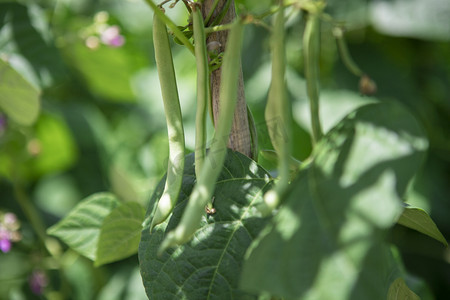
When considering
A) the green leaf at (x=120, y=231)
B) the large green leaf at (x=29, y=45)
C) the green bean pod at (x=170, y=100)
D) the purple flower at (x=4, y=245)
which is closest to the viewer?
the green bean pod at (x=170, y=100)

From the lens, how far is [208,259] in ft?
1.46

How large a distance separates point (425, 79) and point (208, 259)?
51.9 inches

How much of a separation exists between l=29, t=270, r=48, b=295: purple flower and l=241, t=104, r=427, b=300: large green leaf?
819 millimetres

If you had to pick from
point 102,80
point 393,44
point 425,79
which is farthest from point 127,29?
point 425,79

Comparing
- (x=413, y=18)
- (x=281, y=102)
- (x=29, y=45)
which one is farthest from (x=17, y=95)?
(x=413, y=18)

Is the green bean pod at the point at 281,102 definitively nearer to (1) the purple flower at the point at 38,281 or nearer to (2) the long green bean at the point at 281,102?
(2) the long green bean at the point at 281,102

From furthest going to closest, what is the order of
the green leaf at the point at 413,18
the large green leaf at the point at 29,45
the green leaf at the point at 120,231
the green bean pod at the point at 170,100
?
the green leaf at the point at 413,18, the large green leaf at the point at 29,45, the green leaf at the point at 120,231, the green bean pod at the point at 170,100

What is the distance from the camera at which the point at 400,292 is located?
0.52 metres

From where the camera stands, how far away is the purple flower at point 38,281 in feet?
3.40

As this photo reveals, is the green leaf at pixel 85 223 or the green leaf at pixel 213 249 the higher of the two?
the green leaf at pixel 213 249

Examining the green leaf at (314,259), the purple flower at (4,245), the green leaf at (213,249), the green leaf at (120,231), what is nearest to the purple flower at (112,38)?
the purple flower at (4,245)

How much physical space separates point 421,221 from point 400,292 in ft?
0.31

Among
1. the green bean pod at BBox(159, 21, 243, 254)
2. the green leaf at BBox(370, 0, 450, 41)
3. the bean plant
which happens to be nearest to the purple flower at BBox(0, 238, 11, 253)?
the bean plant

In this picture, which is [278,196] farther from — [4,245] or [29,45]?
[29,45]
